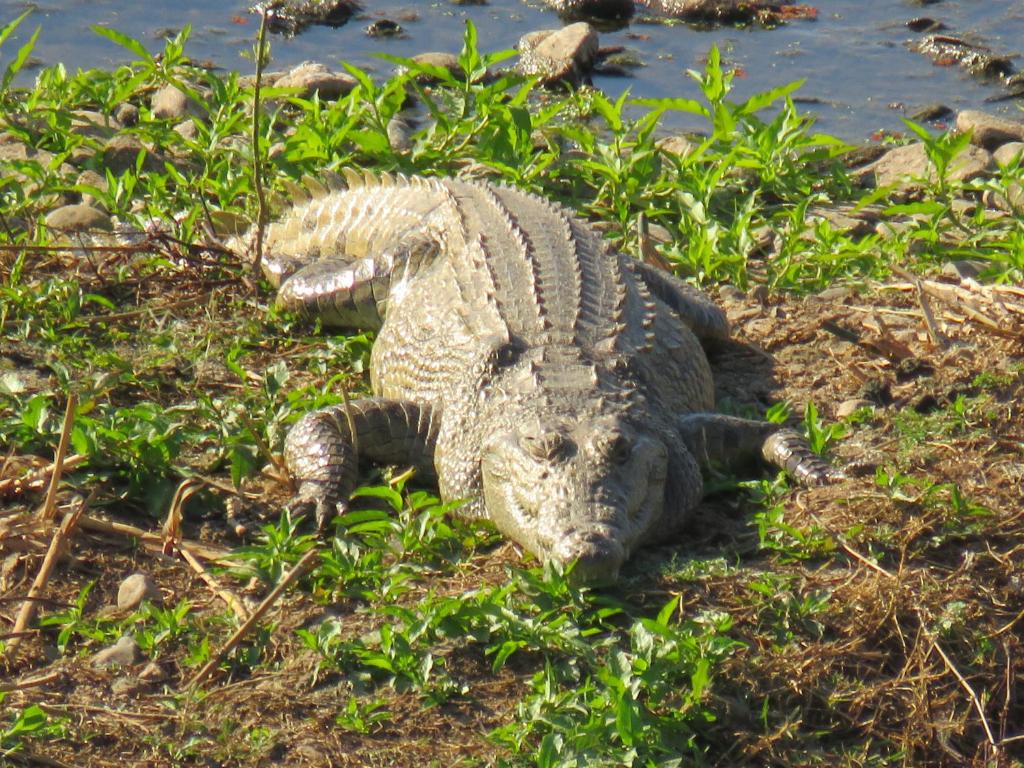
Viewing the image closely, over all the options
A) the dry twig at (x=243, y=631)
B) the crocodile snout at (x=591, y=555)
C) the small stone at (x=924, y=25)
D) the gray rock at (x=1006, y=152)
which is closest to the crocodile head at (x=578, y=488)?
the crocodile snout at (x=591, y=555)

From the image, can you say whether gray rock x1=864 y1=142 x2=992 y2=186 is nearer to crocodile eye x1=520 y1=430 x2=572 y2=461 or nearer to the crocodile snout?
crocodile eye x1=520 y1=430 x2=572 y2=461

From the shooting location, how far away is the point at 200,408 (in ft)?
16.5

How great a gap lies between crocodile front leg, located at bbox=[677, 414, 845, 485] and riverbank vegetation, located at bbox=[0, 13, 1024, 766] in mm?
119

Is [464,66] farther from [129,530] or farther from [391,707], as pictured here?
[391,707]

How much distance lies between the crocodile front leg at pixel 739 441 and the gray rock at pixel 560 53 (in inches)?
216

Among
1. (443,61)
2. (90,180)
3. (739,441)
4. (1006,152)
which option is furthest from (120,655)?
(443,61)

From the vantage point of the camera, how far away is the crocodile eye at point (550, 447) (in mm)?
4449

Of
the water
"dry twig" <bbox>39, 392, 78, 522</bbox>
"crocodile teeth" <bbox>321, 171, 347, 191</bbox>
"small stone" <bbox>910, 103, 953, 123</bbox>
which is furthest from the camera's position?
the water

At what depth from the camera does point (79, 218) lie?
668cm

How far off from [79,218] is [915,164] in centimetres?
456

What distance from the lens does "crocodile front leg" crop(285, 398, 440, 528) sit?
4.73 metres

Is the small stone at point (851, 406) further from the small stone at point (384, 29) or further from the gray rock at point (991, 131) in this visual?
the small stone at point (384, 29)

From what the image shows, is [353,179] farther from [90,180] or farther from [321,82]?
[321,82]

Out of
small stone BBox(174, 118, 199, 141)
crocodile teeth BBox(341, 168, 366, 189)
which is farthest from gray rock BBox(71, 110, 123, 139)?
crocodile teeth BBox(341, 168, 366, 189)
